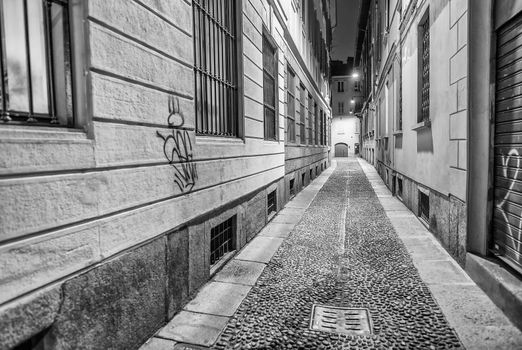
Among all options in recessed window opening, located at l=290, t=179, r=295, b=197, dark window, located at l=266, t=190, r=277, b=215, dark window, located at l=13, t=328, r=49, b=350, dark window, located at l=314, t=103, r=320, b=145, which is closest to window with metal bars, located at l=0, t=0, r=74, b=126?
dark window, located at l=13, t=328, r=49, b=350

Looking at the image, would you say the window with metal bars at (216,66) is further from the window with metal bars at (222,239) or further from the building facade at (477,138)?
the building facade at (477,138)

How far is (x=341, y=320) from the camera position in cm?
329

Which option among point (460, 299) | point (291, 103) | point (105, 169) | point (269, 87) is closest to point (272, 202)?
point (269, 87)

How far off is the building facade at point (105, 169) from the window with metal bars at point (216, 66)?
37mm

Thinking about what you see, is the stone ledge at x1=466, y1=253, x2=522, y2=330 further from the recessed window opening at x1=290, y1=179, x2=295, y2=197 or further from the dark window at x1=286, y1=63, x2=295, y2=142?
the dark window at x1=286, y1=63, x2=295, y2=142

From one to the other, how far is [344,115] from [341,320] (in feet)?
174

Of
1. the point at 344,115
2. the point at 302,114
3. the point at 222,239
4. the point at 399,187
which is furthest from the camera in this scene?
the point at 344,115

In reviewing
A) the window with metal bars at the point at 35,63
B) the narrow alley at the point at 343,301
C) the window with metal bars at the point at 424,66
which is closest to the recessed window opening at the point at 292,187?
the window with metal bars at the point at 424,66

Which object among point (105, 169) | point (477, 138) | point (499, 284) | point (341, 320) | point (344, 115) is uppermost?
point (344, 115)

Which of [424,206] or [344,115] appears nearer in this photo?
[424,206]

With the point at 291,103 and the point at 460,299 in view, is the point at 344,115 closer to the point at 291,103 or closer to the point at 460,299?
the point at 291,103

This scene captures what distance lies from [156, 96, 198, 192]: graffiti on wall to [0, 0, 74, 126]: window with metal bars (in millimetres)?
1019

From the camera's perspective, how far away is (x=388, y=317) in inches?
130

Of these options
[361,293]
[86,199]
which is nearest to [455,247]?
[361,293]
